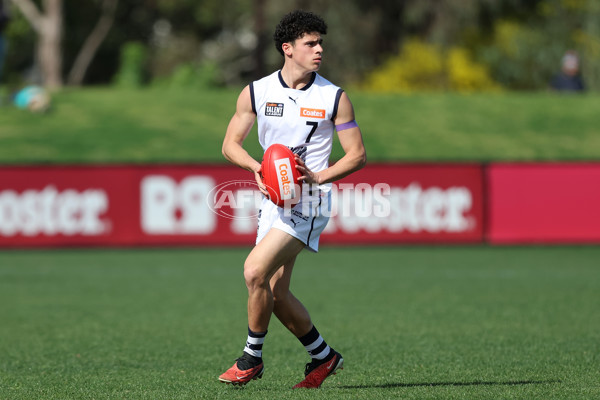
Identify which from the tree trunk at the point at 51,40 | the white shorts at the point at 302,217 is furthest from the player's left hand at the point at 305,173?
the tree trunk at the point at 51,40

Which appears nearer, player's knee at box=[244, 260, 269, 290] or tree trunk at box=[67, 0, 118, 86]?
player's knee at box=[244, 260, 269, 290]

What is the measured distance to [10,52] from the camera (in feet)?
171

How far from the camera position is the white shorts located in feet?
21.3

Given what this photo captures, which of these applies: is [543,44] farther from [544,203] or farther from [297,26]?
[297,26]

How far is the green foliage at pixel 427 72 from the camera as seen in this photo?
124 feet

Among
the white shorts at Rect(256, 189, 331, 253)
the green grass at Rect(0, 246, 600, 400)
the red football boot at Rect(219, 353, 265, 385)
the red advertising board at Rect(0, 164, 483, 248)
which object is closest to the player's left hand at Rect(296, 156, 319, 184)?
the white shorts at Rect(256, 189, 331, 253)

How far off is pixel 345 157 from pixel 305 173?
292 millimetres

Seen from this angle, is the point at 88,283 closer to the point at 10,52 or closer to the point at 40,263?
the point at 40,263

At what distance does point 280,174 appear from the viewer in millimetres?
6273

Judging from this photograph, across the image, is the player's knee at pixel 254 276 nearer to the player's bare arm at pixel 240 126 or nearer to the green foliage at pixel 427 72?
the player's bare arm at pixel 240 126

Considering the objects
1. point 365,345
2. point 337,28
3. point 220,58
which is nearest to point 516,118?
point 337,28

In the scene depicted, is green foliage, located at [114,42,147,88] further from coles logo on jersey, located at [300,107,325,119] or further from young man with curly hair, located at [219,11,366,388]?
coles logo on jersey, located at [300,107,325,119]

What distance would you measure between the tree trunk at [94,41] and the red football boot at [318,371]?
45.1 metres

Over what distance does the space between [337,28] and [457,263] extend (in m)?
22.4
